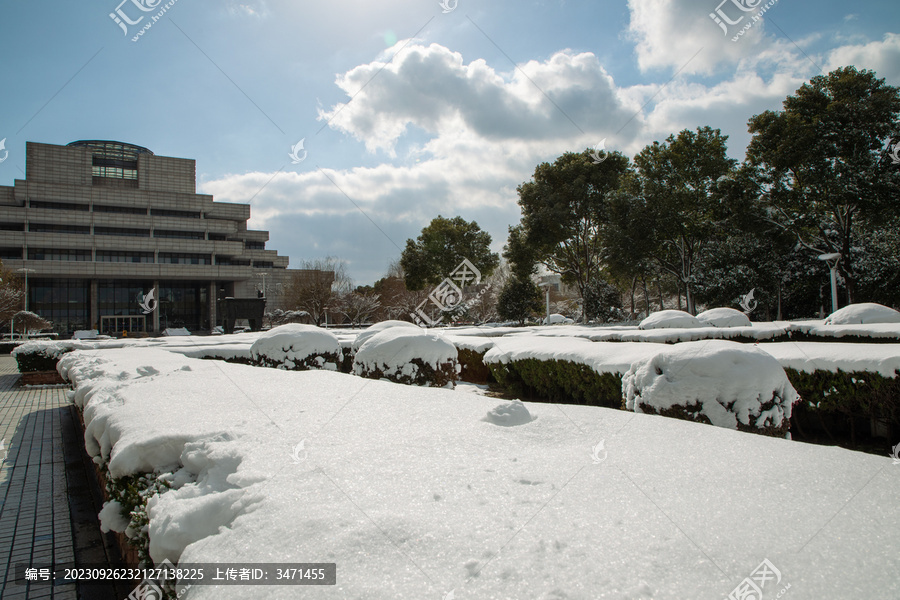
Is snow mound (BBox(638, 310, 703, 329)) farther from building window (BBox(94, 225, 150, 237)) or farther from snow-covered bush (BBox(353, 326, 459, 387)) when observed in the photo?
building window (BBox(94, 225, 150, 237))

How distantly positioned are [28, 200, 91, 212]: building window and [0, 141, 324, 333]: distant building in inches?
3.4

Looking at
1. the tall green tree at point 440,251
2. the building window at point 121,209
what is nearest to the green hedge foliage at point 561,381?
the tall green tree at point 440,251

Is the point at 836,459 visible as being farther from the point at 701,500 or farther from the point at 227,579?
the point at 227,579

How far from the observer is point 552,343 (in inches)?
378

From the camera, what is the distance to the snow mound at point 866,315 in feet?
38.3

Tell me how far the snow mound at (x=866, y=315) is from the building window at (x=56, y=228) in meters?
64.0

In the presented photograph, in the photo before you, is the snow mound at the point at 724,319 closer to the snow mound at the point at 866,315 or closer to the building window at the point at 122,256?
the snow mound at the point at 866,315

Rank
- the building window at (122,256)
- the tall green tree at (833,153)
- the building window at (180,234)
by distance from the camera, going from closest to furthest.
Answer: the tall green tree at (833,153), the building window at (122,256), the building window at (180,234)

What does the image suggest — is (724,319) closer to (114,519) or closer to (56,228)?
(114,519)

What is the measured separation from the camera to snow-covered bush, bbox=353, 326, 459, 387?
7902 millimetres

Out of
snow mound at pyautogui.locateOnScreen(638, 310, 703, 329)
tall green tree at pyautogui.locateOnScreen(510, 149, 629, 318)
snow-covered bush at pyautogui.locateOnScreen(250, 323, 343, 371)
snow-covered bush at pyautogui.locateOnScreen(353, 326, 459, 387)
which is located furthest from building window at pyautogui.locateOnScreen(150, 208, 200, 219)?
snow-covered bush at pyautogui.locateOnScreen(353, 326, 459, 387)

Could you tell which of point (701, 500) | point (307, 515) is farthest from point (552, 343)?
point (307, 515)

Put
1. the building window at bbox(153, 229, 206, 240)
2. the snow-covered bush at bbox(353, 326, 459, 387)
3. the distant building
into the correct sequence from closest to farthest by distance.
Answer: the snow-covered bush at bbox(353, 326, 459, 387)
the distant building
the building window at bbox(153, 229, 206, 240)

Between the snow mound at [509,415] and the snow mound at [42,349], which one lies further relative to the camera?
the snow mound at [42,349]
